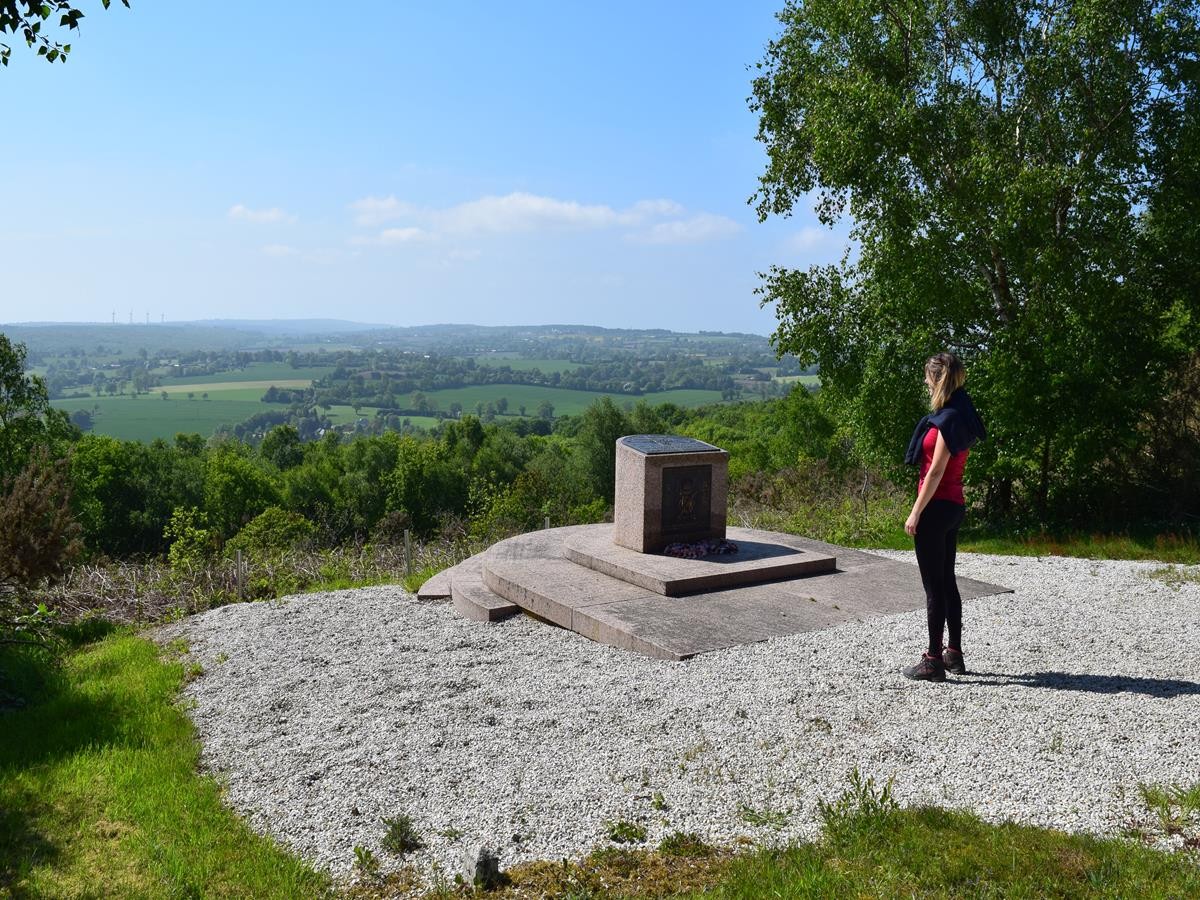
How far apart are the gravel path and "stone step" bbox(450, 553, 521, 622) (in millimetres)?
342

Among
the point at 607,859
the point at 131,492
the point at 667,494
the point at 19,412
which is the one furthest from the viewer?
the point at 131,492

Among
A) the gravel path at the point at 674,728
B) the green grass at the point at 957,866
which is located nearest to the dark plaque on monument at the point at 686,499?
the gravel path at the point at 674,728

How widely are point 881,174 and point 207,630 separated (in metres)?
11.5

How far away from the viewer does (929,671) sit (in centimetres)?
670

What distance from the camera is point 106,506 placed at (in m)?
46.8

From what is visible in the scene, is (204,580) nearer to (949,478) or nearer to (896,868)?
(949,478)

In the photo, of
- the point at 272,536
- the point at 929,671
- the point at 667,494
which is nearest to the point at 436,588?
the point at 667,494

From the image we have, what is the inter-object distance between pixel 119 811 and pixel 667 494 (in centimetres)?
682

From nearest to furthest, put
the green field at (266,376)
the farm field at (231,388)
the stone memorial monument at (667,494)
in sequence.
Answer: the stone memorial monument at (667,494) → the farm field at (231,388) → the green field at (266,376)

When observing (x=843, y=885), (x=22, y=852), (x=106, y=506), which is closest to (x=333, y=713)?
(x=22, y=852)

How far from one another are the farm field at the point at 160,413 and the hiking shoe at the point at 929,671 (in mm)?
99995

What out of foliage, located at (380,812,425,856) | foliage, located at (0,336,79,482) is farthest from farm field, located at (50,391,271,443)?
foliage, located at (380,812,425,856)

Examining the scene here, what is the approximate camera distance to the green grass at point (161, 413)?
10238 centimetres

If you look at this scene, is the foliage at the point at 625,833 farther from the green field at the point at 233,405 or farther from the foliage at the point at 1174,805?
the green field at the point at 233,405
